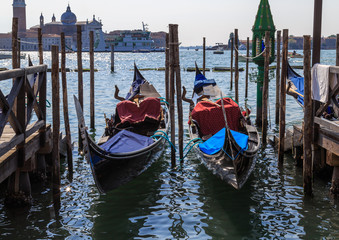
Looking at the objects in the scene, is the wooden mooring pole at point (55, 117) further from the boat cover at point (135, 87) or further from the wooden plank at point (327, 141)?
the boat cover at point (135, 87)

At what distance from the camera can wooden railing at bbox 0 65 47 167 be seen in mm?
4273

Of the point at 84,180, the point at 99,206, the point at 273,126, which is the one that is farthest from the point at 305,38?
the point at 273,126

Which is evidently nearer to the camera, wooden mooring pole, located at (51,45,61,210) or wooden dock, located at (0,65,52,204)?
wooden dock, located at (0,65,52,204)

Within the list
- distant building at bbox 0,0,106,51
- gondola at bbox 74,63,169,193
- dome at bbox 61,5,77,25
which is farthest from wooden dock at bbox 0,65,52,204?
dome at bbox 61,5,77,25

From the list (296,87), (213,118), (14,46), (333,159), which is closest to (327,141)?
(333,159)

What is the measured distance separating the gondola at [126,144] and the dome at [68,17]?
104611 millimetres

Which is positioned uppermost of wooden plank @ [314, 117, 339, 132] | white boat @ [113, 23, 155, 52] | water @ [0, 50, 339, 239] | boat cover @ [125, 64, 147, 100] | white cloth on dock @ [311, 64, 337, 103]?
white boat @ [113, 23, 155, 52]

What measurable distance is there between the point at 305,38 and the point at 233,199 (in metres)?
2.01

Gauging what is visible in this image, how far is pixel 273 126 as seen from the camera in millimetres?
10352

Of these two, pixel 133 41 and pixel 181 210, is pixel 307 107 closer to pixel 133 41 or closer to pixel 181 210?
pixel 181 210

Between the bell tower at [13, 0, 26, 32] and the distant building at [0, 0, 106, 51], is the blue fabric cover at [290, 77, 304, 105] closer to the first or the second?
the distant building at [0, 0, 106, 51]

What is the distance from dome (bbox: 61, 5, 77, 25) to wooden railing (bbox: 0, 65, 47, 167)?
352 ft

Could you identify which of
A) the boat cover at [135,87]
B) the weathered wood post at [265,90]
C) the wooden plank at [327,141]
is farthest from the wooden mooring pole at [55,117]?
the boat cover at [135,87]

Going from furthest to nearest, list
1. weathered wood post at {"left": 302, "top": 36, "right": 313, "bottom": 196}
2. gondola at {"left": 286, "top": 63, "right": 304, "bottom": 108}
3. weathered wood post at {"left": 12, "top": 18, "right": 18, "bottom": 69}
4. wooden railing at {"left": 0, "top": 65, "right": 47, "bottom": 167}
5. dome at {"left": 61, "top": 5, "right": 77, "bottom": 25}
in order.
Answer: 1. dome at {"left": 61, "top": 5, "right": 77, "bottom": 25}
2. gondola at {"left": 286, "top": 63, "right": 304, "bottom": 108}
3. weathered wood post at {"left": 12, "top": 18, "right": 18, "bottom": 69}
4. weathered wood post at {"left": 302, "top": 36, "right": 313, "bottom": 196}
5. wooden railing at {"left": 0, "top": 65, "right": 47, "bottom": 167}
